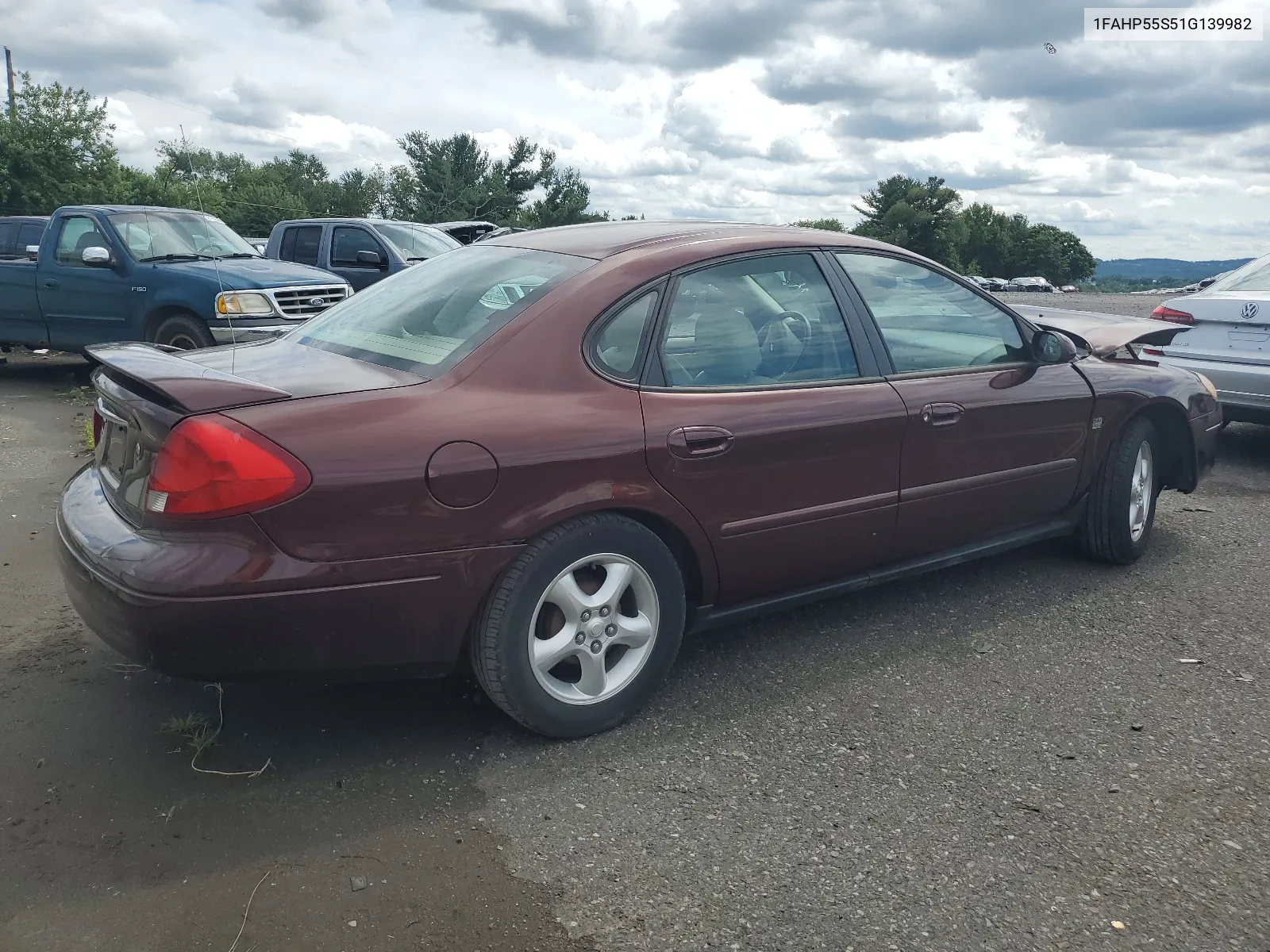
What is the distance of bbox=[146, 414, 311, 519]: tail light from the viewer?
2693 millimetres

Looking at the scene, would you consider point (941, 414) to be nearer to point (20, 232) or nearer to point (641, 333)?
point (641, 333)

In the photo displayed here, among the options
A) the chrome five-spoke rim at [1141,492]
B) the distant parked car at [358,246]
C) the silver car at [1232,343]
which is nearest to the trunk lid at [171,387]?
the chrome five-spoke rim at [1141,492]

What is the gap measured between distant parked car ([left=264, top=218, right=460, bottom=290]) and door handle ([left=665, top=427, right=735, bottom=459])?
9542 millimetres

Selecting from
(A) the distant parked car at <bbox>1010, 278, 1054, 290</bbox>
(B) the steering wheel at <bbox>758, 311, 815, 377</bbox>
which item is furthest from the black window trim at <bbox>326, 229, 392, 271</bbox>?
(A) the distant parked car at <bbox>1010, 278, 1054, 290</bbox>

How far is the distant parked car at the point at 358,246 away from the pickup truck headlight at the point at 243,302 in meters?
3.55

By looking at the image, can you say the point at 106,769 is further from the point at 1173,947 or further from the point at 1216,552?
the point at 1216,552

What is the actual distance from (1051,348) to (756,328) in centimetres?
153

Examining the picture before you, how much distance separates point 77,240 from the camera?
32.6 feet

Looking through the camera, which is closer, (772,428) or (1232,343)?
(772,428)

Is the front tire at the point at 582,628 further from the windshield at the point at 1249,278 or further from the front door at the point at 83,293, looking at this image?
the front door at the point at 83,293

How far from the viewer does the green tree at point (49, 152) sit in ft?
76.9

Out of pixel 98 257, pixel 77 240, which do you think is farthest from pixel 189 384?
pixel 77 240

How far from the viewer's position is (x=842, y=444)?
3713 mm

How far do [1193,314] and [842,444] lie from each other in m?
4.90
